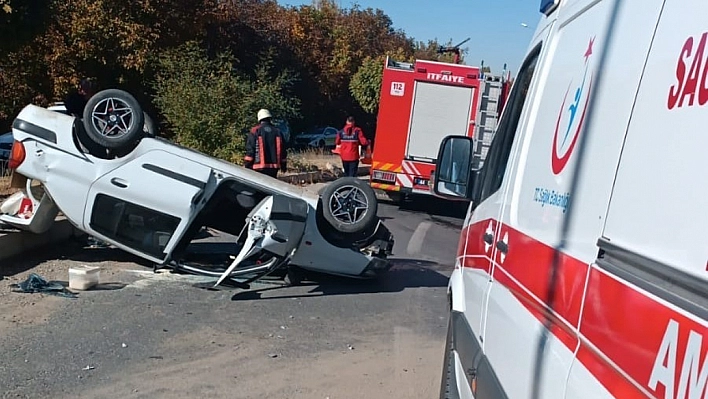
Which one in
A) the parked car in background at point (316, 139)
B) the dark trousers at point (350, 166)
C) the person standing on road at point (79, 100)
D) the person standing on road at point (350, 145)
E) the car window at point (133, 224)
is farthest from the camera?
the parked car in background at point (316, 139)

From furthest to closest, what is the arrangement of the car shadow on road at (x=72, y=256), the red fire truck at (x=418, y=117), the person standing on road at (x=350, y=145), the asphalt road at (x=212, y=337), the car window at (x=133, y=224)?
the red fire truck at (x=418, y=117) → the person standing on road at (x=350, y=145) → the car shadow on road at (x=72, y=256) → the car window at (x=133, y=224) → the asphalt road at (x=212, y=337)

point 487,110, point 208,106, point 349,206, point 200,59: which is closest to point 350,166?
point 487,110

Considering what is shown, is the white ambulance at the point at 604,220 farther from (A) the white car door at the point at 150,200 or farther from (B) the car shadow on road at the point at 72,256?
(B) the car shadow on road at the point at 72,256

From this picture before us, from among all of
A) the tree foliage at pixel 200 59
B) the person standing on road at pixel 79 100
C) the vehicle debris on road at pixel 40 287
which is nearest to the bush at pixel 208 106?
the tree foliage at pixel 200 59

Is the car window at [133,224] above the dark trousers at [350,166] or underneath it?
above

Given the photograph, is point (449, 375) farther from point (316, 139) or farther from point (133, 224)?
point (316, 139)

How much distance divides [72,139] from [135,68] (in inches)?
726

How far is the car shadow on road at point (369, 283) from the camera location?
8172mm

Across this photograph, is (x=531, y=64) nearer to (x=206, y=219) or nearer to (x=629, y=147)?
(x=629, y=147)

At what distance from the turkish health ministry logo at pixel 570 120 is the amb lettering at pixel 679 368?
40.4 inches

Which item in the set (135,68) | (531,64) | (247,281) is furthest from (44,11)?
(135,68)

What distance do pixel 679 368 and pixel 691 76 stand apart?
2.11ft

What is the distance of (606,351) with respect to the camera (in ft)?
6.13

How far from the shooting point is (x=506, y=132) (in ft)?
13.2
